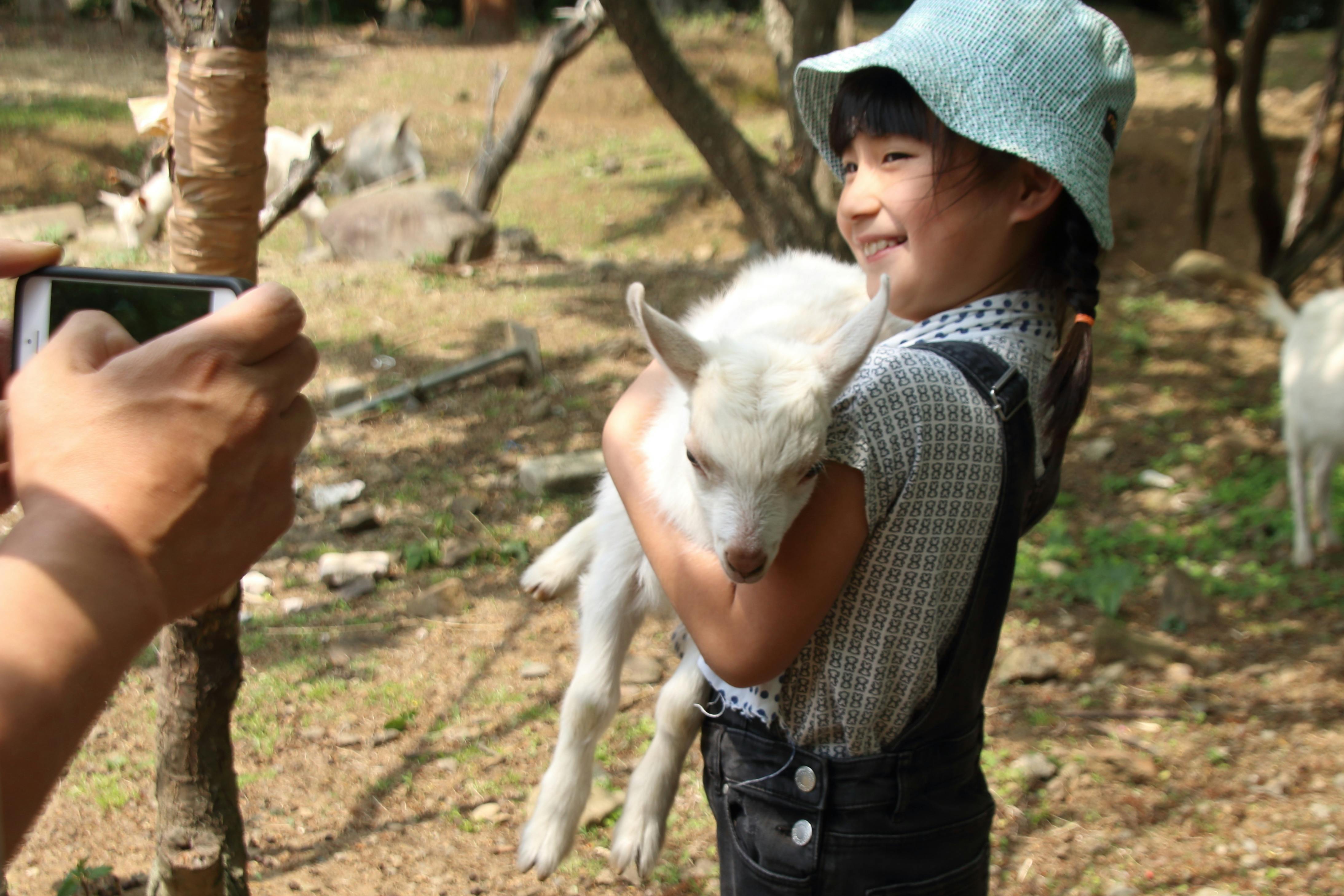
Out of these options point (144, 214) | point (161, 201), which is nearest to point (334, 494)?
point (144, 214)

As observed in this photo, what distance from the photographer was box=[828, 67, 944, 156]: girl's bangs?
170 centimetres

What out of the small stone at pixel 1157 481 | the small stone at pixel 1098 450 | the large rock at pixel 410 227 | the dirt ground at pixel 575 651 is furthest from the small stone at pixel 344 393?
the small stone at pixel 1157 481

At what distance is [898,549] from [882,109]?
75 centimetres

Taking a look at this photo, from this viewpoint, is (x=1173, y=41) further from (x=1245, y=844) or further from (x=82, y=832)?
(x=82, y=832)

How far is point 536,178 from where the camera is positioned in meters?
14.9

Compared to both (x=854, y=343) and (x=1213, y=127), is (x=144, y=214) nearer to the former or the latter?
(x=1213, y=127)

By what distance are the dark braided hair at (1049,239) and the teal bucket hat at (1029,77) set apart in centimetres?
5

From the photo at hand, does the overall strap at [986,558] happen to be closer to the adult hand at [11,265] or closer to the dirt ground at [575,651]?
the adult hand at [11,265]

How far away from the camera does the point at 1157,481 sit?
6129mm

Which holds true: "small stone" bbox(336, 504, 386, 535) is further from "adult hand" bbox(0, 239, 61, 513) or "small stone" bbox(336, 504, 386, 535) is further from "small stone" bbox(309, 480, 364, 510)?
"adult hand" bbox(0, 239, 61, 513)

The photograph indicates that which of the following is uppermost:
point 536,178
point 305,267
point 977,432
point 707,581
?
point 977,432

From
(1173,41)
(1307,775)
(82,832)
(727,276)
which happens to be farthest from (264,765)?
→ (1173,41)

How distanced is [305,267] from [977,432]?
8521 millimetres

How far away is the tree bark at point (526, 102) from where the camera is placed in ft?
30.1
